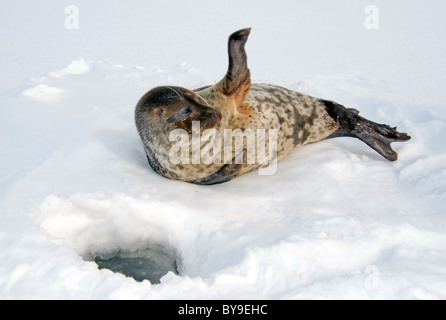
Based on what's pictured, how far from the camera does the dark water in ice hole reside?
Result: 244cm

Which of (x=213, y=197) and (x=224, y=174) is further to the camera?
(x=224, y=174)

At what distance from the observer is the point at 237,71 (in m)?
3.12

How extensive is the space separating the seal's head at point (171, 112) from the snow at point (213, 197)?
33 centimetres

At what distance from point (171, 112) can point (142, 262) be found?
1.09 meters

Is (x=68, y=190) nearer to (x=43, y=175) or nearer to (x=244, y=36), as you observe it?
(x=43, y=175)

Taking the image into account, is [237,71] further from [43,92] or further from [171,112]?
[43,92]

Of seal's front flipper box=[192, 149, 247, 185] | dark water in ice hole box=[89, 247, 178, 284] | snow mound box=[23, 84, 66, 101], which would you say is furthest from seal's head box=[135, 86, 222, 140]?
snow mound box=[23, 84, 66, 101]

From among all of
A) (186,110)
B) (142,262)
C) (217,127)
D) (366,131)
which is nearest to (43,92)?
(186,110)

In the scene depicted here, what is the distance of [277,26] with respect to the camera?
7.95 metres

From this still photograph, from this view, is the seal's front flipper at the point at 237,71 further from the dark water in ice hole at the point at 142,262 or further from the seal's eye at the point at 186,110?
the dark water in ice hole at the point at 142,262

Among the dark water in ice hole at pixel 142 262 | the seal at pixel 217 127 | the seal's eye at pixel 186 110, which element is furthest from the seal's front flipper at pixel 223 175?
the dark water in ice hole at pixel 142 262

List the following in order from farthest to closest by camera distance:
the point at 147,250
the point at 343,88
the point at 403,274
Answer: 1. the point at 343,88
2. the point at 147,250
3. the point at 403,274
